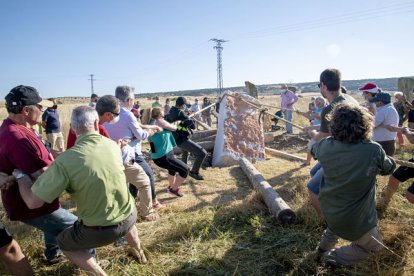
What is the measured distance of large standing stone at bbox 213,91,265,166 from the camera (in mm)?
8023

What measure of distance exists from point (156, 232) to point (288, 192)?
2.58 meters

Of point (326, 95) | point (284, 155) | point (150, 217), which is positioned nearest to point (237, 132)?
point (284, 155)

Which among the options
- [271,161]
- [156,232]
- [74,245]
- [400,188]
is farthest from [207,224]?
[271,161]

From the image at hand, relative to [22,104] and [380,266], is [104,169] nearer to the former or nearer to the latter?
[22,104]

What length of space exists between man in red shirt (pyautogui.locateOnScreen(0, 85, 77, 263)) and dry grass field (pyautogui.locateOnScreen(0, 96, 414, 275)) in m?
0.75

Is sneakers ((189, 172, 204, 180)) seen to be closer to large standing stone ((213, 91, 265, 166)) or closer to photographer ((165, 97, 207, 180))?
photographer ((165, 97, 207, 180))

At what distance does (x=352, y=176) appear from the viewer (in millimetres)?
2654

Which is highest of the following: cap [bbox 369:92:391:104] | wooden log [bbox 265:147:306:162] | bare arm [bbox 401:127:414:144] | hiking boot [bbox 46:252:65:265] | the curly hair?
cap [bbox 369:92:391:104]

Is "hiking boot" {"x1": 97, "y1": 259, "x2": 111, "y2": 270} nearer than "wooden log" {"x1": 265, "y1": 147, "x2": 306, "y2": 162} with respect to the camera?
Yes

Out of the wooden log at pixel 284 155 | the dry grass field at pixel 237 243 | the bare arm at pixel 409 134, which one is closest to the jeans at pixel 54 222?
the dry grass field at pixel 237 243

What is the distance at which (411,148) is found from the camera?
27.5 ft

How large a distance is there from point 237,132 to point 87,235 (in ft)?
19.8

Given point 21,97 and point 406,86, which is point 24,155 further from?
point 406,86

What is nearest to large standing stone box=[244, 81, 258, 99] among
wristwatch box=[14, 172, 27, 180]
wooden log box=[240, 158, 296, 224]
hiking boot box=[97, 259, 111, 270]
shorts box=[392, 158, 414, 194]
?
wooden log box=[240, 158, 296, 224]
